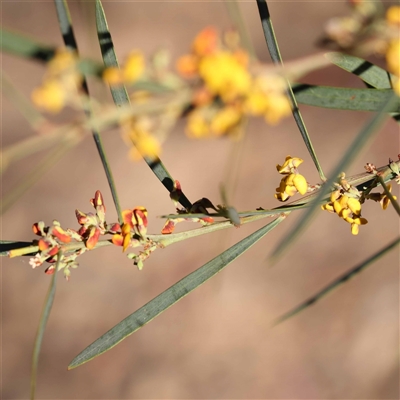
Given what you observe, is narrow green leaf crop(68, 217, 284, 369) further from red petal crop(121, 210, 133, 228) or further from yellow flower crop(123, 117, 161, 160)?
yellow flower crop(123, 117, 161, 160)

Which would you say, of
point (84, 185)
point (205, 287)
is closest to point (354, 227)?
point (205, 287)

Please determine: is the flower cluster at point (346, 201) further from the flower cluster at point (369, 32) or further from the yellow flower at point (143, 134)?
the yellow flower at point (143, 134)

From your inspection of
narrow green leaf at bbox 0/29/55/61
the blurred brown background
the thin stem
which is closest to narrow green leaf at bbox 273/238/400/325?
the thin stem

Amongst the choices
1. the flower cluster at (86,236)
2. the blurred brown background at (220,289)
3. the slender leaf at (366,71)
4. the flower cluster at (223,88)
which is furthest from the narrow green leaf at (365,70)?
the blurred brown background at (220,289)

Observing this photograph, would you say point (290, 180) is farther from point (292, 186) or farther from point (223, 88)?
point (223, 88)

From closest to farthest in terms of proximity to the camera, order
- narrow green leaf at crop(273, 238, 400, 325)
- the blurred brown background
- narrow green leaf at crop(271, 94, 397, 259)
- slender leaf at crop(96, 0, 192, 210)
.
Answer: narrow green leaf at crop(271, 94, 397, 259), narrow green leaf at crop(273, 238, 400, 325), slender leaf at crop(96, 0, 192, 210), the blurred brown background

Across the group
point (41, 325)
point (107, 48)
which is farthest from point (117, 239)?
point (107, 48)

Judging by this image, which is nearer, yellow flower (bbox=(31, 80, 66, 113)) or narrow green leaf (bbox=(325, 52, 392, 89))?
yellow flower (bbox=(31, 80, 66, 113))
